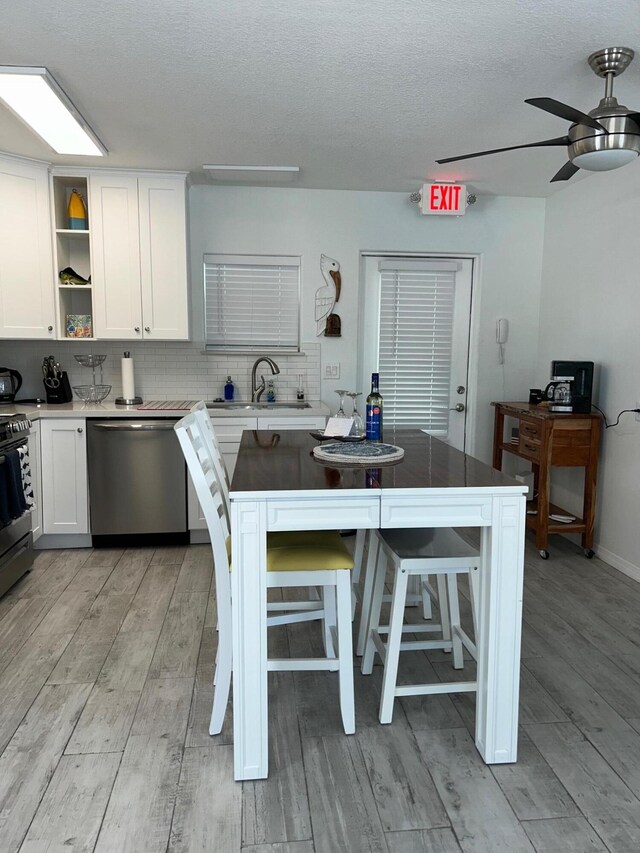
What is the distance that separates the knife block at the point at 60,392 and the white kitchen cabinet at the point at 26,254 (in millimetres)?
329

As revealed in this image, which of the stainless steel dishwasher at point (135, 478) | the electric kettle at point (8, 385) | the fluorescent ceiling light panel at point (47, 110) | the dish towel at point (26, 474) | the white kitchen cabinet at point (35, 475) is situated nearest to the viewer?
the fluorescent ceiling light panel at point (47, 110)

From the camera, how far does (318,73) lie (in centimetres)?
268

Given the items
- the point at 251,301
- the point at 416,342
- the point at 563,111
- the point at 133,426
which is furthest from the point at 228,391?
the point at 563,111

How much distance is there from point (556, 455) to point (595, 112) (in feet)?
7.02

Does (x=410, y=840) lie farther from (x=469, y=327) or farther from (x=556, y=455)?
(x=469, y=327)


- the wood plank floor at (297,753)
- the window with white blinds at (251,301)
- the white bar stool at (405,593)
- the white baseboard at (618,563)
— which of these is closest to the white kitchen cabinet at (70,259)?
the window with white blinds at (251,301)

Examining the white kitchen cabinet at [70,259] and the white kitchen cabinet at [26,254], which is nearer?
the white kitchen cabinet at [26,254]

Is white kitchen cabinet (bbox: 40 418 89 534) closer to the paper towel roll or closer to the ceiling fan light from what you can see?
the paper towel roll

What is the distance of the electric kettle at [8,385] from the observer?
14.1ft

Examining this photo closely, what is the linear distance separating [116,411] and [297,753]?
2.62 m

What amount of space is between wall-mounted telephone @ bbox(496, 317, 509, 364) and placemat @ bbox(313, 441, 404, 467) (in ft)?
8.81

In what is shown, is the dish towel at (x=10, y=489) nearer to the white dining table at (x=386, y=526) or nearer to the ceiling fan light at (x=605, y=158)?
the white dining table at (x=386, y=526)

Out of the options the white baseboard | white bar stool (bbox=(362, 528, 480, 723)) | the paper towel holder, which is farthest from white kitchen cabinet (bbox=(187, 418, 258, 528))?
the white baseboard

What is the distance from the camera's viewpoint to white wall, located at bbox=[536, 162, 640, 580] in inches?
147
